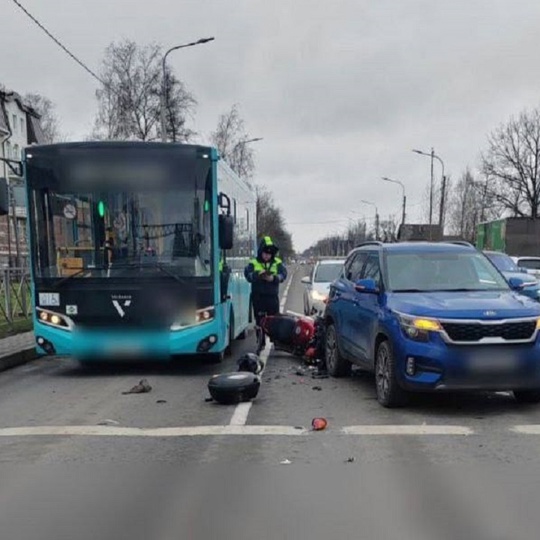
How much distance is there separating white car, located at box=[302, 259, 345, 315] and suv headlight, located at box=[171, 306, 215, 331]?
741 cm

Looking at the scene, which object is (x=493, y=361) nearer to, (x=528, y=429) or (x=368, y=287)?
(x=528, y=429)

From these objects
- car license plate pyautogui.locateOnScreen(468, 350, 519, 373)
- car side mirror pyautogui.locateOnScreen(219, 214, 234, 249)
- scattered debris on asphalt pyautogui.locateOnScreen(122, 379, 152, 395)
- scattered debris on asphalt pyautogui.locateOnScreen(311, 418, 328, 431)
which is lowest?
scattered debris on asphalt pyautogui.locateOnScreen(122, 379, 152, 395)

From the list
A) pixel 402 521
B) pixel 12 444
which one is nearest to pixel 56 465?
pixel 12 444

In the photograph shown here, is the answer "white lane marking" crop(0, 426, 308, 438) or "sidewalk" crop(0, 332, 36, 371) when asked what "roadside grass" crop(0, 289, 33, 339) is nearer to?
"sidewalk" crop(0, 332, 36, 371)

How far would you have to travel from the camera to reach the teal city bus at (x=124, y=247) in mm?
9648

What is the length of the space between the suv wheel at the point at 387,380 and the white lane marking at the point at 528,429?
4.16 feet

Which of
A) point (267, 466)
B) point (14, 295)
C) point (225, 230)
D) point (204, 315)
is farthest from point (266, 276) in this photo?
point (14, 295)

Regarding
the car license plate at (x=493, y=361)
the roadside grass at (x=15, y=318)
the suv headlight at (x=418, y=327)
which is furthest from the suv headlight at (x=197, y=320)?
the roadside grass at (x=15, y=318)

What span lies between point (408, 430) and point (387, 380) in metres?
1.00

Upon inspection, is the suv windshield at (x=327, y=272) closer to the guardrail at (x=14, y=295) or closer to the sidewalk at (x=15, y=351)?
the guardrail at (x=14, y=295)

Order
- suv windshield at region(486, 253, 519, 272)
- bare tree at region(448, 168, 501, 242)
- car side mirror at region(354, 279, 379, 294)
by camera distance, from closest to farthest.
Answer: car side mirror at region(354, 279, 379, 294), suv windshield at region(486, 253, 519, 272), bare tree at region(448, 168, 501, 242)

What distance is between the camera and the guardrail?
50.5 feet

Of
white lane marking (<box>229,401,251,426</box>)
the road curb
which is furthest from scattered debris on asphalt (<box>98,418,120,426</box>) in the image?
the road curb

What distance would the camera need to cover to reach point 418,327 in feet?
24.0
